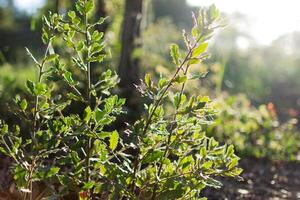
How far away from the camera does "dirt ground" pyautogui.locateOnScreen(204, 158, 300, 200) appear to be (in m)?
3.48

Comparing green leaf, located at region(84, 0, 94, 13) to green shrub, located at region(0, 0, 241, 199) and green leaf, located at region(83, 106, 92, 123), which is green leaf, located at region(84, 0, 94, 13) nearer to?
green shrub, located at region(0, 0, 241, 199)

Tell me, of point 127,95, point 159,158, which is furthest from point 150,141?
point 127,95

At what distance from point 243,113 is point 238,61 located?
6.91 metres

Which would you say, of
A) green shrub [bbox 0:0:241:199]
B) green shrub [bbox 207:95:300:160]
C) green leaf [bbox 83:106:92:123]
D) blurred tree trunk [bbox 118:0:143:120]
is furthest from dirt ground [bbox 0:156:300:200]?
blurred tree trunk [bbox 118:0:143:120]

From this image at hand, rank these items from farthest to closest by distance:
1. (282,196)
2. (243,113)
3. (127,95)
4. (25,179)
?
(243,113) → (127,95) → (282,196) → (25,179)

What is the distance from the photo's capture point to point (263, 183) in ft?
13.4

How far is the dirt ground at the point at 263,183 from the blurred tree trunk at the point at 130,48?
1.34 metres

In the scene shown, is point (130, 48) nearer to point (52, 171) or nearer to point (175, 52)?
point (175, 52)

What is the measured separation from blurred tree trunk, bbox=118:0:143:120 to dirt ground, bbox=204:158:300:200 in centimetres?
134

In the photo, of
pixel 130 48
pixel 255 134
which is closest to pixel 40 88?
pixel 130 48

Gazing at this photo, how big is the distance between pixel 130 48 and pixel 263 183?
2.04m

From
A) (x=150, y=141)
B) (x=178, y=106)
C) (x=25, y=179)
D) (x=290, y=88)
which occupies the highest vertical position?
(x=178, y=106)

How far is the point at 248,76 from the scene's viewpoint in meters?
11.7

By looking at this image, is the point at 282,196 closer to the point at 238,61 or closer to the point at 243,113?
the point at 243,113
